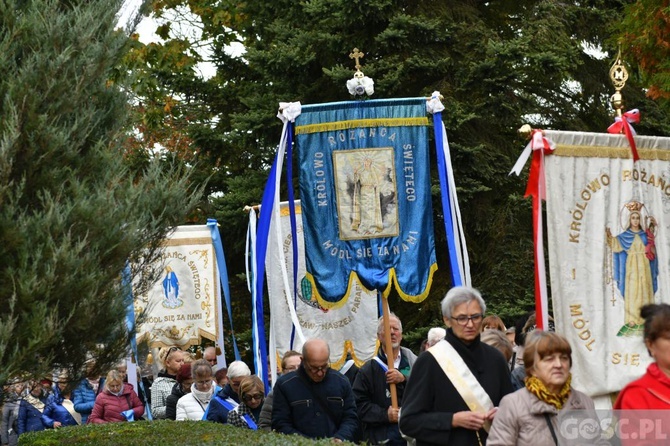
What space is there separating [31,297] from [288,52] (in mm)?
12110

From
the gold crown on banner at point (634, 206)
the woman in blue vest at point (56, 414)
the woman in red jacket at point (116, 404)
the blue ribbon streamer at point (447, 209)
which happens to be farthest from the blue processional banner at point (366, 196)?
the woman in blue vest at point (56, 414)

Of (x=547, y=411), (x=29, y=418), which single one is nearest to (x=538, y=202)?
(x=547, y=411)

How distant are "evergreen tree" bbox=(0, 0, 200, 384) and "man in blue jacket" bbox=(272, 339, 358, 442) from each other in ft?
4.57

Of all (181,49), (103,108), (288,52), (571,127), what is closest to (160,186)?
(103,108)

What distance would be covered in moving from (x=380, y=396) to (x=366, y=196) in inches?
89.4

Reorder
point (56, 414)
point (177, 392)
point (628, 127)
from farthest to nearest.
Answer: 1. point (56, 414)
2. point (177, 392)
3. point (628, 127)

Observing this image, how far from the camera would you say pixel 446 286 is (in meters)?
20.6

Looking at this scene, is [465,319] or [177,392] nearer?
[465,319]

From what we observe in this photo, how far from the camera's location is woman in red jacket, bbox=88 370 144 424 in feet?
52.2

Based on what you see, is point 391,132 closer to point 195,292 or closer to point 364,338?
point 364,338

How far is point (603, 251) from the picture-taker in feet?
32.7

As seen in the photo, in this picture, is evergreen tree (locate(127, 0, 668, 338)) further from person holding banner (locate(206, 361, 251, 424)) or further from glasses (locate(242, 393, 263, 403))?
glasses (locate(242, 393, 263, 403))

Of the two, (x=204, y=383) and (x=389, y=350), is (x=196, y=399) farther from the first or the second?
(x=389, y=350)

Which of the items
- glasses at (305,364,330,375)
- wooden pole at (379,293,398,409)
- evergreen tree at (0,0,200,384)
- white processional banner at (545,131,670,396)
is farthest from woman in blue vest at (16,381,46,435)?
white processional banner at (545,131,670,396)
